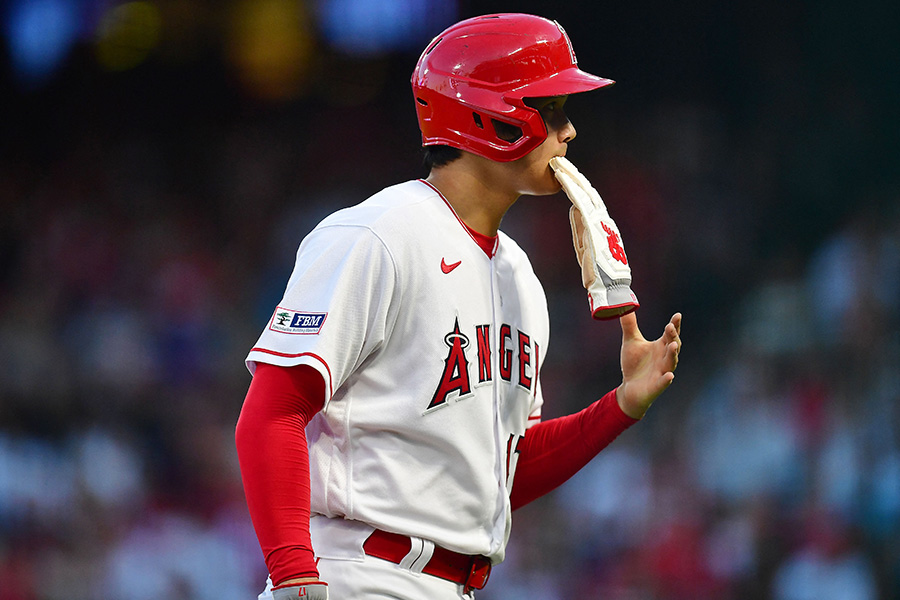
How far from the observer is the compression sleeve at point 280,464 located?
1.65 meters

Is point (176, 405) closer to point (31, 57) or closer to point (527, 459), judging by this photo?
point (31, 57)

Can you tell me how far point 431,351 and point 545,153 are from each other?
0.52 m

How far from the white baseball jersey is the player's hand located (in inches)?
15.9

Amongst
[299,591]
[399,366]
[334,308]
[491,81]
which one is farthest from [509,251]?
[299,591]

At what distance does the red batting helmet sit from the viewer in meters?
2.05

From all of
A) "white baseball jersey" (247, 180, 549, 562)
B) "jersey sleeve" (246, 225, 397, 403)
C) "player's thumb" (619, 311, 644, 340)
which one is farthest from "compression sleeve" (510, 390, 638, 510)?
"jersey sleeve" (246, 225, 397, 403)

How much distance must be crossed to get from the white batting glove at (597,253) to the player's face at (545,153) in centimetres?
2

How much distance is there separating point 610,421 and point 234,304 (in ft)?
14.4

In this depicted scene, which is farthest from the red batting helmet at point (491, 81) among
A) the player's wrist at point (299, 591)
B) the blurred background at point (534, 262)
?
the blurred background at point (534, 262)

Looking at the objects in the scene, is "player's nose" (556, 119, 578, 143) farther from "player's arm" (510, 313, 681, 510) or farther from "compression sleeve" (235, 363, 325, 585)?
"compression sleeve" (235, 363, 325, 585)

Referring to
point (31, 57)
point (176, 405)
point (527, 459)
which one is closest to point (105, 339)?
point (176, 405)

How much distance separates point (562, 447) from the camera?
239 cm

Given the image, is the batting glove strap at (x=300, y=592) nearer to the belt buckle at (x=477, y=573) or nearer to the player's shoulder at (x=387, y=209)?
the belt buckle at (x=477, y=573)

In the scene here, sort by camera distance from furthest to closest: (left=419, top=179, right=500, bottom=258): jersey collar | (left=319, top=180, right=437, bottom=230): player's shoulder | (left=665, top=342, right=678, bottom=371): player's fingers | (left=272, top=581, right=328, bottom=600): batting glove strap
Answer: (left=665, top=342, right=678, bottom=371): player's fingers → (left=419, top=179, right=500, bottom=258): jersey collar → (left=319, top=180, right=437, bottom=230): player's shoulder → (left=272, top=581, right=328, bottom=600): batting glove strap
